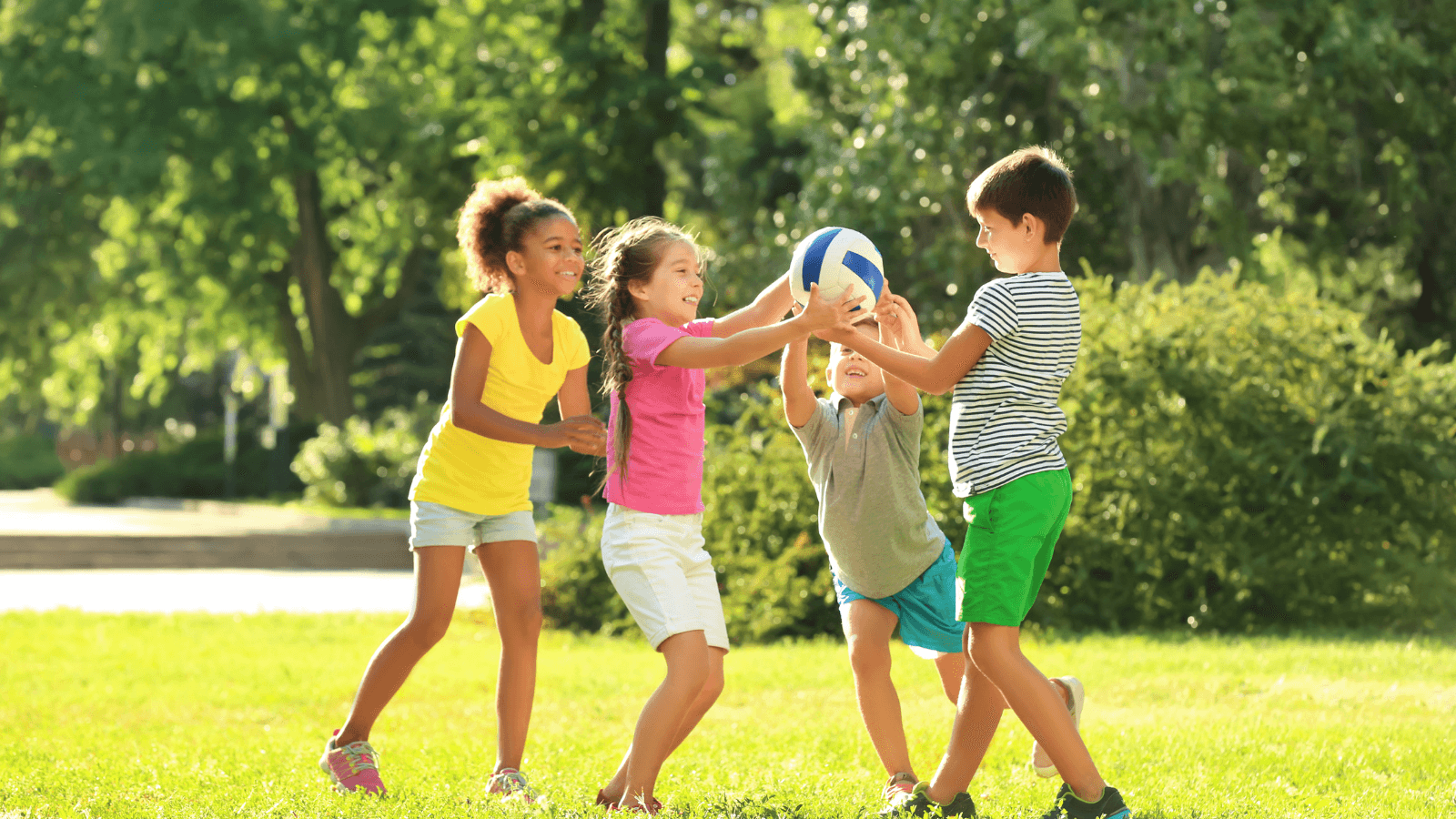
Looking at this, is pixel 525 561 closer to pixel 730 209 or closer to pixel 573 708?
pixel 573 708

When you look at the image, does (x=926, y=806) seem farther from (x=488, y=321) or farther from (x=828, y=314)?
(x=488, y=321)

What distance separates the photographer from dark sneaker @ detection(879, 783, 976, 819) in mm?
4035

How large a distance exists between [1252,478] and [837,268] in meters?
6.84

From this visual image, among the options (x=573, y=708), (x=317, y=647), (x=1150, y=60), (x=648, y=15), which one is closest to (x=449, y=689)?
(x=573, y=708)

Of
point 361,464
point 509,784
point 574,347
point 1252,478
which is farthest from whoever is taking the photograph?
point 361,464

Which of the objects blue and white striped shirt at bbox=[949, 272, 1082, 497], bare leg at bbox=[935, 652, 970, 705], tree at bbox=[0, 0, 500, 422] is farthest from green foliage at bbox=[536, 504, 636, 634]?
tree at bbox=[0, 0, 500, 422]

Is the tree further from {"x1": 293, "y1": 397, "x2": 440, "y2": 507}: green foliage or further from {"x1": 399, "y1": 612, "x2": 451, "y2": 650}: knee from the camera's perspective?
{"x1": 399, "y1": 612, "x2": 451, "y2": 650}: knee

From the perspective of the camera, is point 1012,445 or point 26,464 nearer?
point 1012,445

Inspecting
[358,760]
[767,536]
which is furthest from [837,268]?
[767,536]

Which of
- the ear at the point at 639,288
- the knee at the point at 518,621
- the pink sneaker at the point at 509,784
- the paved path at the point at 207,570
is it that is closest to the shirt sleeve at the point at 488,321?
the ear at the point at 639,288

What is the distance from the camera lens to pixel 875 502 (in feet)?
14.4

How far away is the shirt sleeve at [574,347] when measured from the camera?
4.77 meters

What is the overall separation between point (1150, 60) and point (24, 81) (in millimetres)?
19047

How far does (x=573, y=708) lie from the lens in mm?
7234
